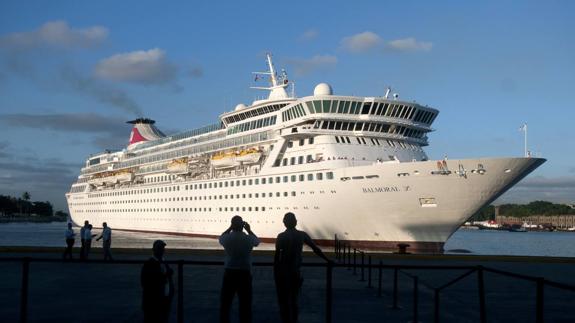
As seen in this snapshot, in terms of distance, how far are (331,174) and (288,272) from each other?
26978 mm

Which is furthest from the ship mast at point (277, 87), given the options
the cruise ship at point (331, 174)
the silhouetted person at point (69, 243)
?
the silhouetted person at point (69, 243)

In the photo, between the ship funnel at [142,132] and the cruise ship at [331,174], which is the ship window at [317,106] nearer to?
the cruise ship at [331,174]

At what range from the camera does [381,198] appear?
3269 cm

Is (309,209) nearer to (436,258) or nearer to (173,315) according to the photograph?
(436,258)

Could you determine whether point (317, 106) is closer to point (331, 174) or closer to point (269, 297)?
point (331, 174)

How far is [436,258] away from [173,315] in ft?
54.2

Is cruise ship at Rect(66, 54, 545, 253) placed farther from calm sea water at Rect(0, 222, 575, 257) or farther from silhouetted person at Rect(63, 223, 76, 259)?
silhouetted person at Rect(63, 223, 76, 259)

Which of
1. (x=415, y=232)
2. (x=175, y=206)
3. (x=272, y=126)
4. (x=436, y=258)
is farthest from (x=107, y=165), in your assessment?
(x=436, y=258)

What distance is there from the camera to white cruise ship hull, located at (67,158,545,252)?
1225 inches

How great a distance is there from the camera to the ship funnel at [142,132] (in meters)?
74.6

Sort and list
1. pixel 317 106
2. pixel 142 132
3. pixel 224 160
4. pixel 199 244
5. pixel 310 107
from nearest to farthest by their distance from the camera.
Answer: pixel 317 106, pixel 310 107, pixel 199 244, pixel 224 160, pixel 142 132

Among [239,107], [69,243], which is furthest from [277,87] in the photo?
[69,243]

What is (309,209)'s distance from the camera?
3588cm

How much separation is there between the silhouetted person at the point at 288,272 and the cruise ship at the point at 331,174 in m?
23.9
